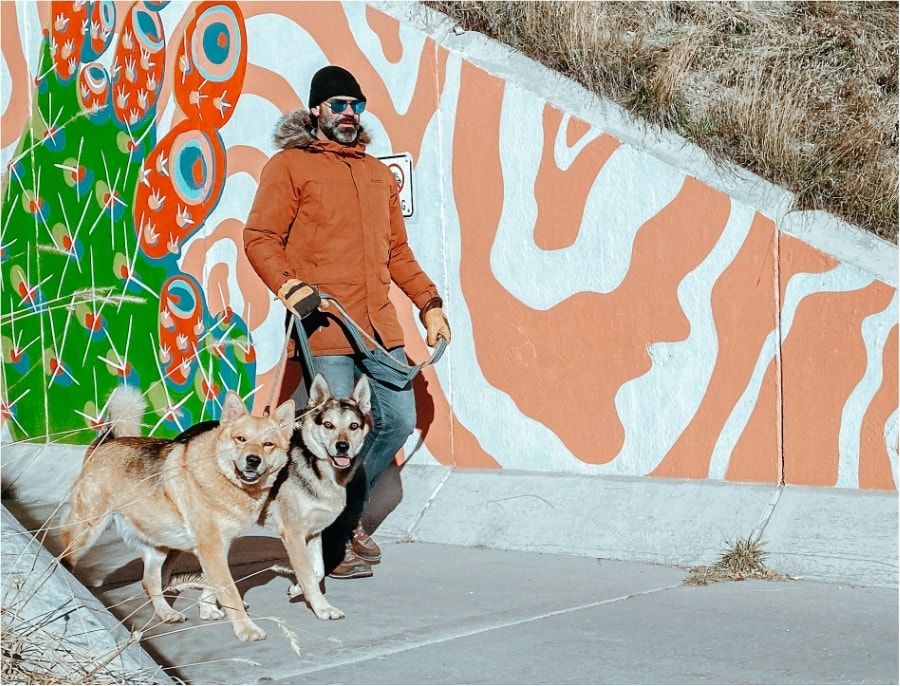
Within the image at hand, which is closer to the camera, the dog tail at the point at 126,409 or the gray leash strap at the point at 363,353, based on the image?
the dog tail at the point at 126,409

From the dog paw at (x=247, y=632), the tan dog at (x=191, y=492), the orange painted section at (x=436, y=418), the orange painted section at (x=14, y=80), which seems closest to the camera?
the dog paw at (x=247, y=632)

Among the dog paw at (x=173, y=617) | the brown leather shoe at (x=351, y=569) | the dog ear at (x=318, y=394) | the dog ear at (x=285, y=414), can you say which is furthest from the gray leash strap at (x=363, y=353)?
the dog paw at (x=173, y=617)

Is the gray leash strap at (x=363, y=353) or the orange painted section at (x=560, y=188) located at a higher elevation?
the orange painted section at (x=560, y=188)

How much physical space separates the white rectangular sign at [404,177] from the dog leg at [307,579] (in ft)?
8.45

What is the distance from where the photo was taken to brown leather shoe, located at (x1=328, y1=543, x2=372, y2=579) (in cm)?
550

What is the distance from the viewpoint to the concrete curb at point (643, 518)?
509cm

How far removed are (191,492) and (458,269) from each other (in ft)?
8.40

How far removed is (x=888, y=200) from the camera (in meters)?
5.63

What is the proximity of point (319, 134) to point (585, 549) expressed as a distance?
245cm

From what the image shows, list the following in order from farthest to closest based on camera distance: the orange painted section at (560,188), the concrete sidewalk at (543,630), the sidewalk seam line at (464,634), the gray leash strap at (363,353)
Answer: the orange painted section at (560,188), the gray leash strap at (363,353), the sidewalk seam line at (464,634), the concrete sidewalk at (543,630)

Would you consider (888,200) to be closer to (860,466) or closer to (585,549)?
(860,466)

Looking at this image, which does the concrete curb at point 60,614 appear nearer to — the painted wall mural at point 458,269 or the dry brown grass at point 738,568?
the painted wall mural at point 458,269

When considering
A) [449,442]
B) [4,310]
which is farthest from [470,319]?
[4,310]

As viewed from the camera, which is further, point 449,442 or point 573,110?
point 449,442
